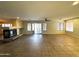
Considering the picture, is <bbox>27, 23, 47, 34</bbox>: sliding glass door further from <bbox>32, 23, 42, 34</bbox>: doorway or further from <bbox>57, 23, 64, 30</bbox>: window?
<bbox>57, 23, 64, 30</bbox>: window

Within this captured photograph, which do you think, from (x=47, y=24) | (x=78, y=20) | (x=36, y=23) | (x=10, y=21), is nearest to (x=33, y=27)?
(x=36, y=23)

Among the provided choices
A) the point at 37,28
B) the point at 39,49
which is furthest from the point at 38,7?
the point at 37,28

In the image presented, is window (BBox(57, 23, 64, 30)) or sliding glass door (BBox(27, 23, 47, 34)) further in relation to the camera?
sliding glass door (BBox(27, 23, 47, 34))

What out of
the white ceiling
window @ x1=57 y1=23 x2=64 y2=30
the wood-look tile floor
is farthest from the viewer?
window @ x1=57 y1=23 x2=64 y2=30

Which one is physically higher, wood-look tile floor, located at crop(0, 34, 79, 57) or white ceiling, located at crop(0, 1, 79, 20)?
white ceiling, located at crop(0, 1, 79, 20)

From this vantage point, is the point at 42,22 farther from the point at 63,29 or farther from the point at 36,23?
the point at 63,29

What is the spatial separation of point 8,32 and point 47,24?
9194 millimetres

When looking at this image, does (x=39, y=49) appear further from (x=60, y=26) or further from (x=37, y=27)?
(x=37, y=27)

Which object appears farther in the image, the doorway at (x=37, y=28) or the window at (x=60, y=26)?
the doorway at (x=37, y=28)

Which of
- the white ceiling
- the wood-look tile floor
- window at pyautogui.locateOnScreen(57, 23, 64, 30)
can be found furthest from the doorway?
the wood-look tile floor

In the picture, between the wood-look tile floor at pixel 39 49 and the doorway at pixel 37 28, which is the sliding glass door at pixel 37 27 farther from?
the wood-look tile floor at pixel 39 49

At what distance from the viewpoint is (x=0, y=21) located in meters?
15.2

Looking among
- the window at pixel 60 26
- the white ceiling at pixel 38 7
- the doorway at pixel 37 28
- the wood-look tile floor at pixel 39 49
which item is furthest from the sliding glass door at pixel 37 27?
the wood-look tile floor at pixel 39 49

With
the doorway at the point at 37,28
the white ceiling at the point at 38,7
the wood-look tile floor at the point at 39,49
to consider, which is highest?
the white ceiling at the point at 38,7
